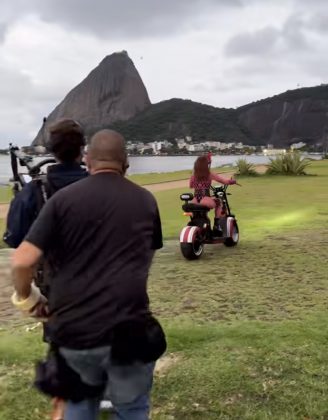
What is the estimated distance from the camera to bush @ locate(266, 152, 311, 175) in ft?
74.7

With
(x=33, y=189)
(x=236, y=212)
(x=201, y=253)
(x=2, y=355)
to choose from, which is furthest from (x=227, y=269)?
(x=236, y=212)

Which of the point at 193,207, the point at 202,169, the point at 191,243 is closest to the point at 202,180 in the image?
the point at 202,169

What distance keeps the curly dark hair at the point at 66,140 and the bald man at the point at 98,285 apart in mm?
506

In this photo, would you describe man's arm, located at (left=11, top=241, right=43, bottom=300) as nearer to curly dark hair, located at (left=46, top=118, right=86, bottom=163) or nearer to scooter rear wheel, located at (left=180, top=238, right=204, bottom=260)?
curly dark hair, located at (left=46, top=118, right=86, bottom=163)

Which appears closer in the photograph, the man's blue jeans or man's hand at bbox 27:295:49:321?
the man's blue jeans

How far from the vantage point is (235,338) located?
4.29 m

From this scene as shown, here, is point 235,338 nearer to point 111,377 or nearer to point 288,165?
point 111,377

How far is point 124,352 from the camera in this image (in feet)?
7.40

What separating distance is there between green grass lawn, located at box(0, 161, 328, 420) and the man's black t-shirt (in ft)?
3.95

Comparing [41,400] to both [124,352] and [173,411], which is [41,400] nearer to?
[173,411]

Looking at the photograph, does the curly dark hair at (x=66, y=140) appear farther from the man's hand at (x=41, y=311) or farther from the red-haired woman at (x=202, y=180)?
the red-haired woman at (x=202, y=180)

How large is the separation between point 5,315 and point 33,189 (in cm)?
276

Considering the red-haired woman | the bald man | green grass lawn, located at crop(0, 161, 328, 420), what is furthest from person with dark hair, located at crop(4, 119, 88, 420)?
the red-haired woman

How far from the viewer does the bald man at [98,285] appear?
2254 mm
